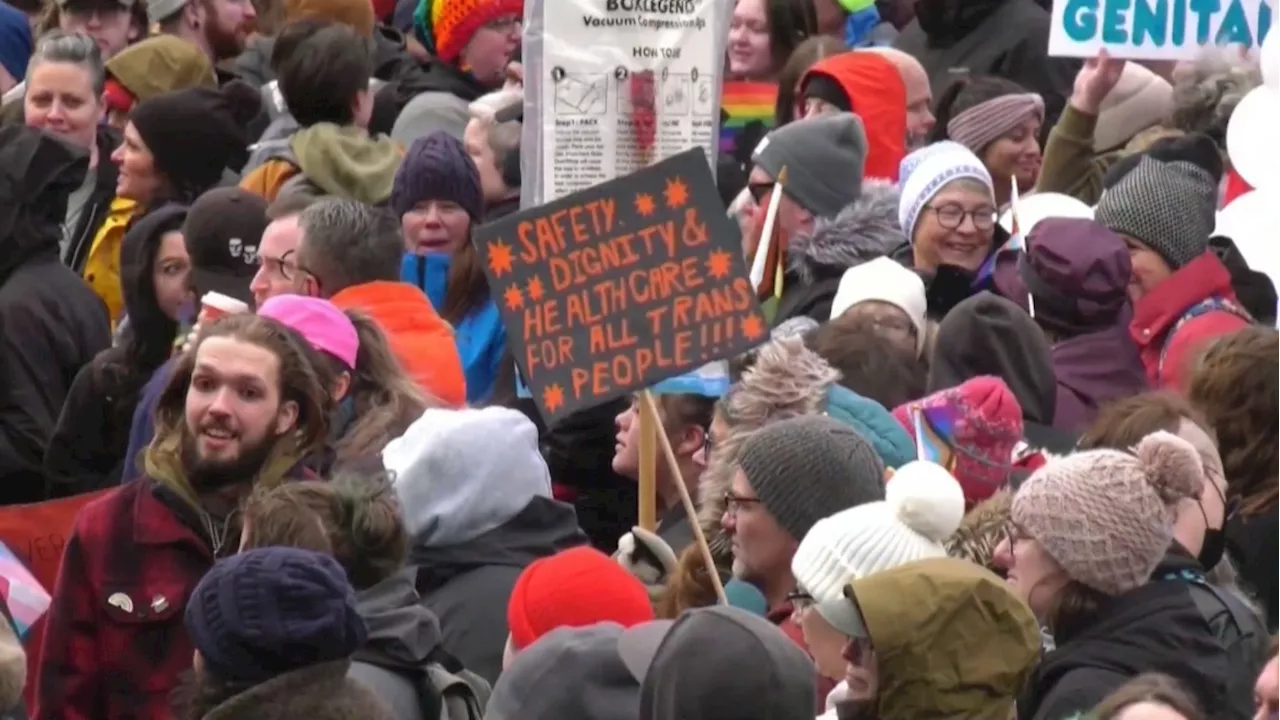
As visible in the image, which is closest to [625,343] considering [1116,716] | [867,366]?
[867,366]

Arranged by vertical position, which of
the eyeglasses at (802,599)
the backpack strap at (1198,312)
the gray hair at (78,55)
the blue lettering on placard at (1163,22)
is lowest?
the gray hair at (78,55)

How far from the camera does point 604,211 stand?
22.9 feet

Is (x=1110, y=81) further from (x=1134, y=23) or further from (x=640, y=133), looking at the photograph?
(x=640, y=133)

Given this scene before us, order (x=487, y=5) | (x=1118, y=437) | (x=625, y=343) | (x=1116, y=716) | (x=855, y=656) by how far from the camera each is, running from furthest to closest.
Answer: (x=487, y=5) < (x=625, y=343) < (x=1118, y=437) < (x=855, y=656) < (x=1116, y=716)

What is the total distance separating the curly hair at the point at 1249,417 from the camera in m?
6.93

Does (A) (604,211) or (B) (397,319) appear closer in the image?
(A) (604,211)

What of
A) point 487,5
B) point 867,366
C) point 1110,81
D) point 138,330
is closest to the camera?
point 867,366

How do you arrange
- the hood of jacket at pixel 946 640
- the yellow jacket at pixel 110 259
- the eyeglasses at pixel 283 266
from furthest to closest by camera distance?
the yellow jacket at pixel 110 259 < the eyeglasses at pixel 283 266 < the hood of jacket at pixel 946 640

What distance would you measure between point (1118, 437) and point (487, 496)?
53.2 inches

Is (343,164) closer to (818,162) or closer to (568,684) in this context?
(818,162)

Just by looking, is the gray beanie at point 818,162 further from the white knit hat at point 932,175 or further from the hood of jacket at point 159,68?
the hood of jacket at point 159,68

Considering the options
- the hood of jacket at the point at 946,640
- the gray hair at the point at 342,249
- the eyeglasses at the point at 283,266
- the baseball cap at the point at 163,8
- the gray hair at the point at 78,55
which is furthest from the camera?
the baseball cap at the point at 163,8

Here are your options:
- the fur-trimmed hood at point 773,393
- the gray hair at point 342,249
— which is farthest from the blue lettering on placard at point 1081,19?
the fur-trimmed hood at point 773,393

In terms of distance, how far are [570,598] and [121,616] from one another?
1.21 m
